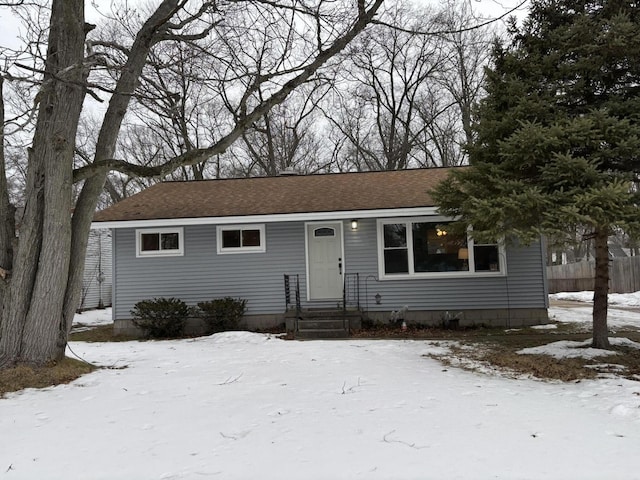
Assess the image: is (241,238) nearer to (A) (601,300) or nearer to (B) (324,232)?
(B) (324,232)

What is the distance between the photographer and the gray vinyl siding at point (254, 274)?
11164mm

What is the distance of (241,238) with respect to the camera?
11609 millimetres

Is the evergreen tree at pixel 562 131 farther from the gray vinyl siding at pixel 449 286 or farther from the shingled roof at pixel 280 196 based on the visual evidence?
the shingled roof at pixel 280 196

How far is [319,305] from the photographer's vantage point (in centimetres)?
1133

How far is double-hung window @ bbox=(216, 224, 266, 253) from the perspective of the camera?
11500 mm

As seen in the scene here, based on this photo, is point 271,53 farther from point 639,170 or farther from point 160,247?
point 639,170

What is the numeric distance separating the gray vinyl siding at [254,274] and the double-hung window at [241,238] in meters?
0.13

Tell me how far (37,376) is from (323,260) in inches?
270

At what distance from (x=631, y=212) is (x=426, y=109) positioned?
21.3 m

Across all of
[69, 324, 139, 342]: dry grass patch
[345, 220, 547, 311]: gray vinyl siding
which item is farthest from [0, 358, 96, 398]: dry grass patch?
[345, 220, 547, 311]: gray vinyl siding

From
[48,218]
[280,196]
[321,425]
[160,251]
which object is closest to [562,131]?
[321,425]

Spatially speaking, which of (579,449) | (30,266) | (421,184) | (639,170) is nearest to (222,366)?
(30,266)

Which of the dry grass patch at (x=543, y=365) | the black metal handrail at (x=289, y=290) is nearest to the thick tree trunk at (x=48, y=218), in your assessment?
the black metal handrail at (x=289, y=290)

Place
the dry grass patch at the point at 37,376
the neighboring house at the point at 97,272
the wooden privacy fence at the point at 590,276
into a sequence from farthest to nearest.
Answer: the neighboring house at the point at 97,272
the wooden privacy fence at the point at 590,276
the dry grass patch at the point at 37,376
